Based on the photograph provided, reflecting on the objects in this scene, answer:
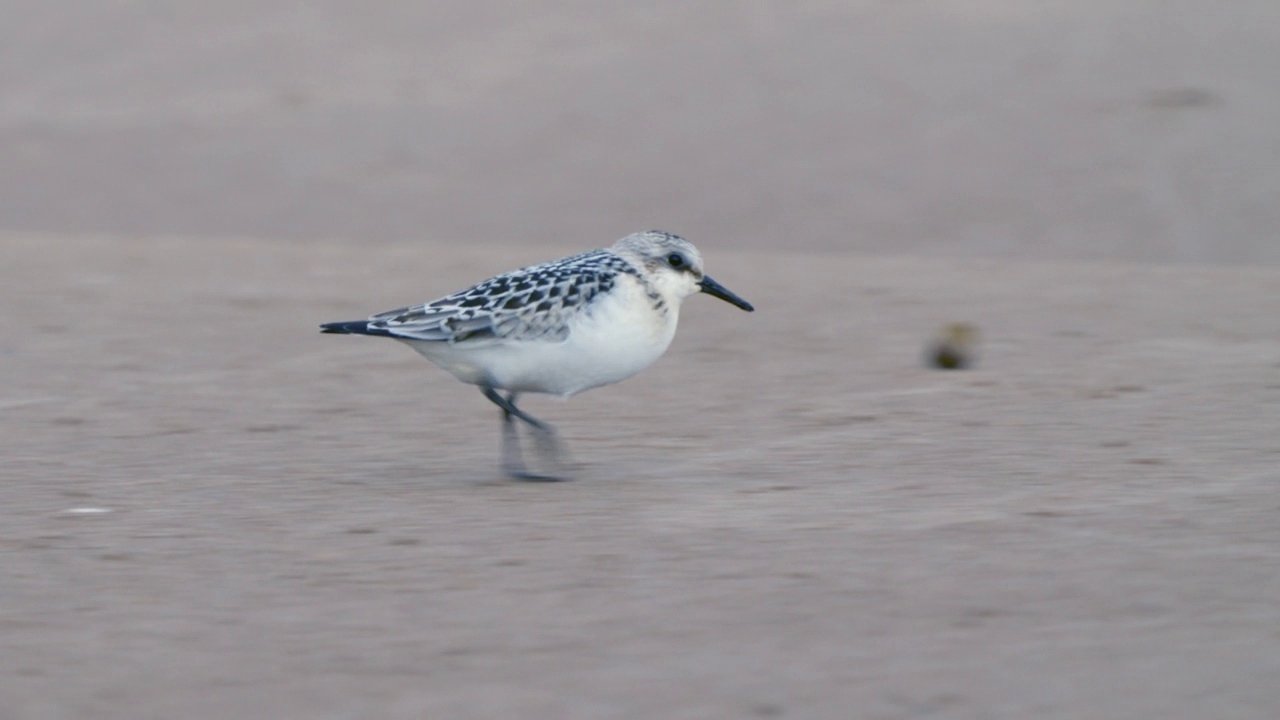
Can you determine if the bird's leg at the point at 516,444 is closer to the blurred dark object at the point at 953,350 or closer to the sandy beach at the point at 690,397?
the sandy beach at the point at 690,397

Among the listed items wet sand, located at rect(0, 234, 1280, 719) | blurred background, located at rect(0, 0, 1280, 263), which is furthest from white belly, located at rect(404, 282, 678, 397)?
blurred background, located at rect(0, 0, 1280, 263)

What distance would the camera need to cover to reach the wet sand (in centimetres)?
417

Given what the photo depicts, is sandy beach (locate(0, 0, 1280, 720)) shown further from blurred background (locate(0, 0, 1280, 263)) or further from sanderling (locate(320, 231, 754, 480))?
sanderling (locate(320, 231, 754, 480))

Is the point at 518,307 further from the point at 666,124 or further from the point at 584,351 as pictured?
the point at 666,124

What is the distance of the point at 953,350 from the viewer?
28.4 feet

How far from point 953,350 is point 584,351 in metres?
3.14

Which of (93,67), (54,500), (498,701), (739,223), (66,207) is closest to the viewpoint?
(498,701)

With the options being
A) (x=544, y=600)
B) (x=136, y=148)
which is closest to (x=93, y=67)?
(x=136, y=148)

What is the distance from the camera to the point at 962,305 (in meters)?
10.9

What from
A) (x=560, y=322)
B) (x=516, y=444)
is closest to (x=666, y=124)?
(x=516, y=444)

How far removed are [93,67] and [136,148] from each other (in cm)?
271

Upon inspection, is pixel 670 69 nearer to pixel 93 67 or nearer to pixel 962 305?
pixel 93 67

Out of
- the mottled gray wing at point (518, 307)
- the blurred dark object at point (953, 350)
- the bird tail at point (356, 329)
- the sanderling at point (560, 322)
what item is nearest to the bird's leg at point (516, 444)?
the sanderling at point (560, 322)

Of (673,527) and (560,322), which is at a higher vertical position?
(560,322)
